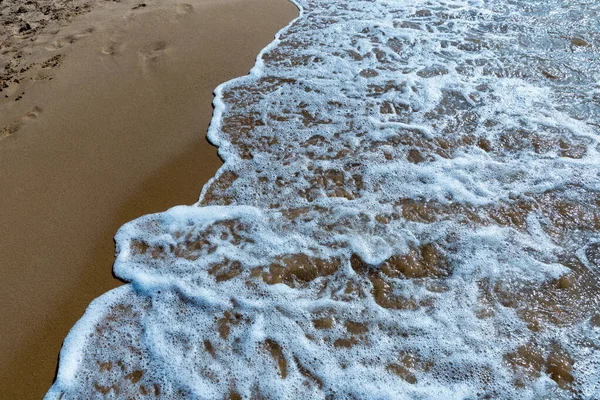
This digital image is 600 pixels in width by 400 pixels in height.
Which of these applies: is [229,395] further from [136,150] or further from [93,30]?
[93,30]

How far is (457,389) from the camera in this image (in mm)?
2047

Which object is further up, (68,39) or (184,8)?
(184,8)

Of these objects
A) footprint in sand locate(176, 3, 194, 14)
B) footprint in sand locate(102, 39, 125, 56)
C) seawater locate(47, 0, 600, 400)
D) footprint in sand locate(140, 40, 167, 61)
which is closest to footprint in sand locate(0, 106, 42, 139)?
footprint in sand locate(102, 39, 125, 56)

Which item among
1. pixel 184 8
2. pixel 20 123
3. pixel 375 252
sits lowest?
pixel 375 252

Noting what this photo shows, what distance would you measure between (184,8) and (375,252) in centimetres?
487

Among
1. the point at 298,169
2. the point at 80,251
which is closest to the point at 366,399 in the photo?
the point at 298,169

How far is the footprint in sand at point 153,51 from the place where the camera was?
4.52 meters

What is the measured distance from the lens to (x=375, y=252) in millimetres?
2656

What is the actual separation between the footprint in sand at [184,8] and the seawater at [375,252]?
6.36 ft

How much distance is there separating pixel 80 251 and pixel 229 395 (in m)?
1.56

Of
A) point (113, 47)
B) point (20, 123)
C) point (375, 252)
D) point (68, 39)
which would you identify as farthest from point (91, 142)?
point (375, 252)

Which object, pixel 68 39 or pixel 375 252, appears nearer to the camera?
pixel 375 252

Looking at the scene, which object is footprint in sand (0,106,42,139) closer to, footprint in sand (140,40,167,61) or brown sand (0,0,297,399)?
brown sand (0,0,297,399)

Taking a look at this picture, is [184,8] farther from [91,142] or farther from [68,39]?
[91,142]
